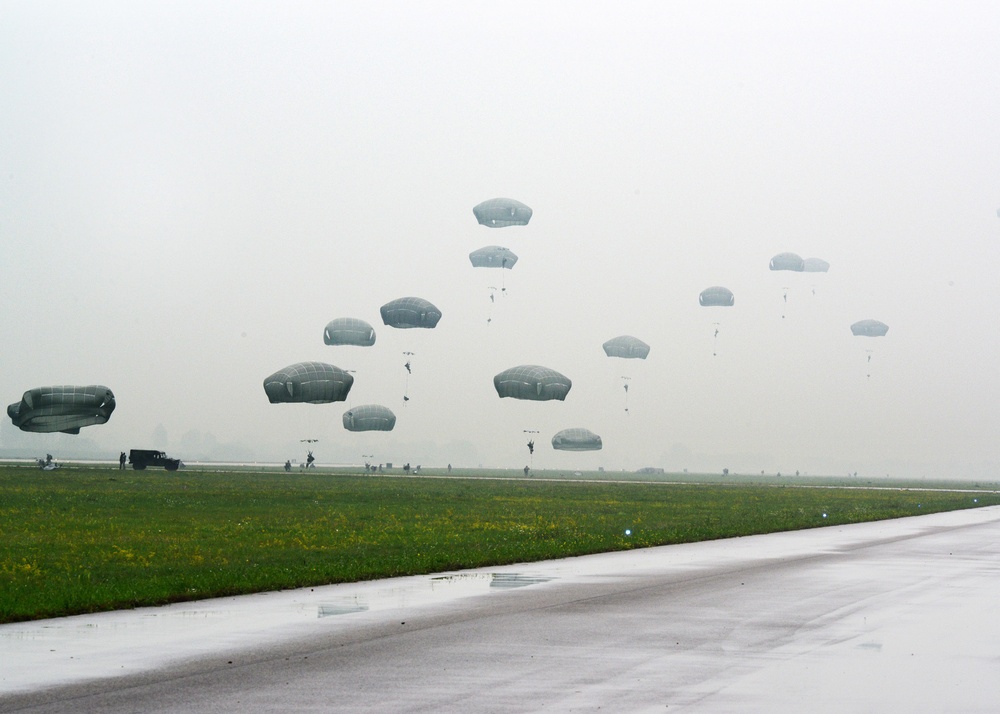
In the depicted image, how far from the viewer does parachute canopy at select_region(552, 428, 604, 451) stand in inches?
6880

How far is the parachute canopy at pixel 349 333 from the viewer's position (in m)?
107

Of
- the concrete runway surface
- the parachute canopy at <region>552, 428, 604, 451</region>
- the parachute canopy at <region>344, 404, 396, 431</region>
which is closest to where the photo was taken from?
the concrete runway surface

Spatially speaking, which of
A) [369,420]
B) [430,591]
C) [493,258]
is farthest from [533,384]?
[430,591]

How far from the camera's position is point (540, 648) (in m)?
15.8

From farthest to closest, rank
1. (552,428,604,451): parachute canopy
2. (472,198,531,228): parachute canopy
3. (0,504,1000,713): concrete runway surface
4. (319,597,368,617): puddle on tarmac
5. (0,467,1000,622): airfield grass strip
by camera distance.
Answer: (552,428,604,451): parachute canopy < (472,198,531,228): parachute canopy < (0,467,1000,622): airfield grass strip < (319,597,368,617): puddle on tarmac < (0,504,1000,713): concrete runway surface

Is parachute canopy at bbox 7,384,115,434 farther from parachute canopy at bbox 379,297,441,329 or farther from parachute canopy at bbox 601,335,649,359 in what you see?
parachute canopy at bbox 601,335,649,359

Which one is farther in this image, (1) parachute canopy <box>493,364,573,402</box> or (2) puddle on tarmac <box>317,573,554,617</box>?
(1) parachute canopy <box>493,364,573,402</box>

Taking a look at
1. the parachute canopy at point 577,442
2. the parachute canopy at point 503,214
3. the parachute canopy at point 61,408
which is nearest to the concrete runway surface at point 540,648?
the parachute canopy at point 503,214

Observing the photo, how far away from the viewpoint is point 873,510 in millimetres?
67000

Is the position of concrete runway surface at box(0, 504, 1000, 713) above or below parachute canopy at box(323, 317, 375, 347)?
below

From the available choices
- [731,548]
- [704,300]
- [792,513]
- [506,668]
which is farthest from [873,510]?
[506,668]

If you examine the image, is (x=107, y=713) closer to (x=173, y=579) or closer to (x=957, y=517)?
(x=173, y=579)

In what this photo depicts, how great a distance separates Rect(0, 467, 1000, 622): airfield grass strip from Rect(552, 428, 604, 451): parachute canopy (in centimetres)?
9813

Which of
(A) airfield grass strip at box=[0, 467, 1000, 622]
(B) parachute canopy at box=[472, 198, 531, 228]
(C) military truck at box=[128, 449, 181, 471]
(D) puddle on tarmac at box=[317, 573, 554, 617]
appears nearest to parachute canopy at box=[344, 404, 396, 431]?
(C) military truck at box=[128, 449, 181, 471]
